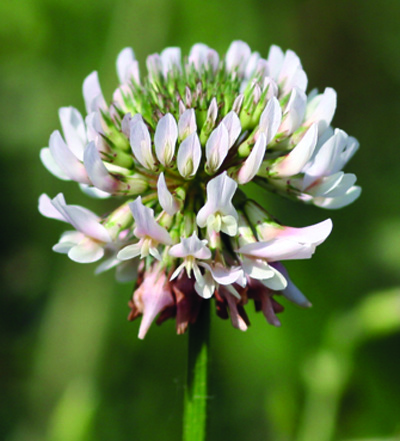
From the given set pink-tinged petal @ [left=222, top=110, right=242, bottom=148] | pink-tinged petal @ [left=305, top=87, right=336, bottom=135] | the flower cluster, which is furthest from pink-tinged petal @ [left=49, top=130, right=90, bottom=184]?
pink-tinged petal @ [left=305, top=87, right=336, bottom=135]

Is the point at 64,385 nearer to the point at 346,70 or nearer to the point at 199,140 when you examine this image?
the point at 199,140

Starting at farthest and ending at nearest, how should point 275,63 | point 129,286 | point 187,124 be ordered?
point 129,286 < point 275,63 < point 187,124

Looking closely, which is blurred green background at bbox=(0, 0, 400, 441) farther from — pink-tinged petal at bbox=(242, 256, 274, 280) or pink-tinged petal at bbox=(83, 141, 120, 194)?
pink-tinged petal at bbox=(83, 141, 120, 194)

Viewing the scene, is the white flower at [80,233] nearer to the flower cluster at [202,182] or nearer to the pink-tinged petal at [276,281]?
the flower cluster at [202,182]

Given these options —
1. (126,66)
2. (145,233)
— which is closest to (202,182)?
(145,233)

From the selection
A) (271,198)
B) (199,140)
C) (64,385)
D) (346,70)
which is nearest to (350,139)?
(199,140)

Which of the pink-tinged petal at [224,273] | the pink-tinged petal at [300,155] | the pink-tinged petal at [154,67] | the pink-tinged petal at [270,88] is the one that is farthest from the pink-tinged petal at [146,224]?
the pink-tinged petal at [154,67]

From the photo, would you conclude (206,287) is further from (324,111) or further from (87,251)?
(324,111)
